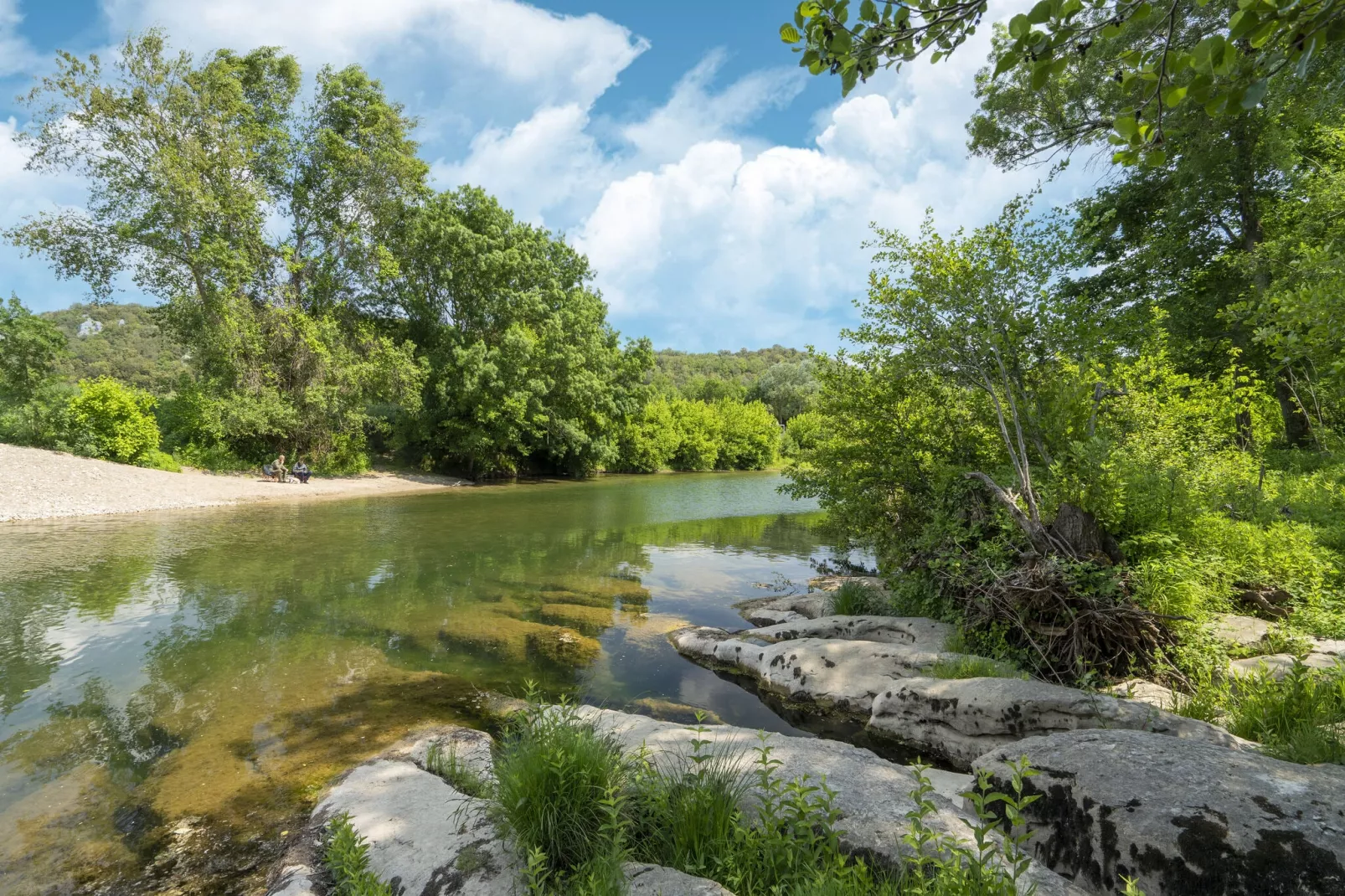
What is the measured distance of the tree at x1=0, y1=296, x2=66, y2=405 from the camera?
28688 mm

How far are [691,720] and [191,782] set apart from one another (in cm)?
503

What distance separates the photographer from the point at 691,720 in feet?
24.4

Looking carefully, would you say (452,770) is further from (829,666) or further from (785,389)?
(785,389)

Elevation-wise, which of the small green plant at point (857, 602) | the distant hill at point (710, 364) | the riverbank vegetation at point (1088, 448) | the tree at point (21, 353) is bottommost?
the small green plant at point (857, 602)

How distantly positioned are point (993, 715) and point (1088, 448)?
13.1 ft

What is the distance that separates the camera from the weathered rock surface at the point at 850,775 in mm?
3615

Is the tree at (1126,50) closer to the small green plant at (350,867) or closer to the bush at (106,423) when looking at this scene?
the small green plant at (350,867)

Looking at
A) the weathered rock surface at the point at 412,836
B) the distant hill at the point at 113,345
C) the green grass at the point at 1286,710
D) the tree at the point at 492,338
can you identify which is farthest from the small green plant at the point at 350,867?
the distant hill at the point at 113,345

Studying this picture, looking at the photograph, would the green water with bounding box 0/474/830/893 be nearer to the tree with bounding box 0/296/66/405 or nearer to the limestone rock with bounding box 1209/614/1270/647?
the limestone rock with bounding box 1209/614/1270/647

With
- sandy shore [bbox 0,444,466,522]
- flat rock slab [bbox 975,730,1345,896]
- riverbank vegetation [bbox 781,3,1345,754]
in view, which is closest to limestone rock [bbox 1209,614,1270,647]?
riverbank vegetation [bbox 781,3,1345,754]

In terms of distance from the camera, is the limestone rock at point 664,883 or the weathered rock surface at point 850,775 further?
the weathered rock surface at point 850,775

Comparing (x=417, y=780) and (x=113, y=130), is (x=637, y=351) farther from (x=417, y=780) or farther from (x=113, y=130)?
(x=417, y=780)

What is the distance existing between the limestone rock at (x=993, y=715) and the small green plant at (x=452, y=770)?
14.3ft

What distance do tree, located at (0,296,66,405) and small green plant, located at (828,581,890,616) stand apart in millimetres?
37266
